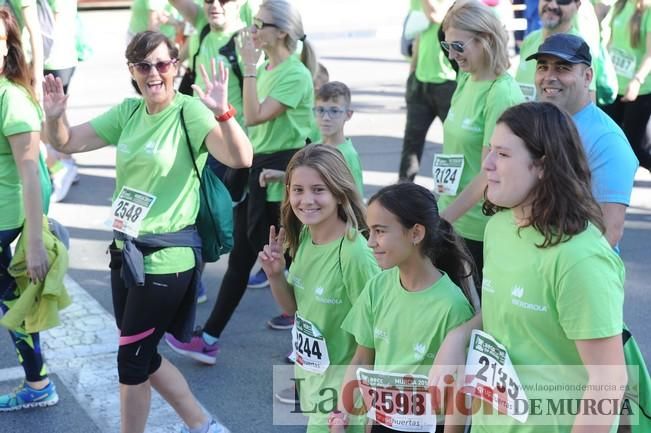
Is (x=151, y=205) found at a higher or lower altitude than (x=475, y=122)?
lower

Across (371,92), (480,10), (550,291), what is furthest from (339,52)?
(550,291)

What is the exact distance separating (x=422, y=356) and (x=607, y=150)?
1088 mm

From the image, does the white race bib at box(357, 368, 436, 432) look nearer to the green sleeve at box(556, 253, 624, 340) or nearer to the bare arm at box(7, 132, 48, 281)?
the green sleeve at box(556, 253, 624, 340)

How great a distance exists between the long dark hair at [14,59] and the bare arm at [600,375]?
2962mm

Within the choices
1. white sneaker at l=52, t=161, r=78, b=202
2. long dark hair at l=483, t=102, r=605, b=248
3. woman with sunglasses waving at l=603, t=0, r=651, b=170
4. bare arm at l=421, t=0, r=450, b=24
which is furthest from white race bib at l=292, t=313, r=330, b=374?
white sneaker at l=52, t=161, r=78, b=202

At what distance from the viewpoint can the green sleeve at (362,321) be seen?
318 centimetres

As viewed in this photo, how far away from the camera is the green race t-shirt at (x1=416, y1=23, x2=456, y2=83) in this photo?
23.1ft

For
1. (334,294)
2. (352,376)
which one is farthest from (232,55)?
(352,376)

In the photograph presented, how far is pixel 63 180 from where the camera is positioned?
8.51 m

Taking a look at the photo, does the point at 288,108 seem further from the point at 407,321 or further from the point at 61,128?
the point at 407,321

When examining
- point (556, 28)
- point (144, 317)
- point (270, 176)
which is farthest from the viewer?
point (556, 28)

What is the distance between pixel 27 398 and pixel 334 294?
6.64 feet

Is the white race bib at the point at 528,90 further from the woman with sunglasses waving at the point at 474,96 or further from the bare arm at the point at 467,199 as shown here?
the bare arm at the point at 467,199

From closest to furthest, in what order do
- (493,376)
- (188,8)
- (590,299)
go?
(590,299), (493,376), (188,8)
